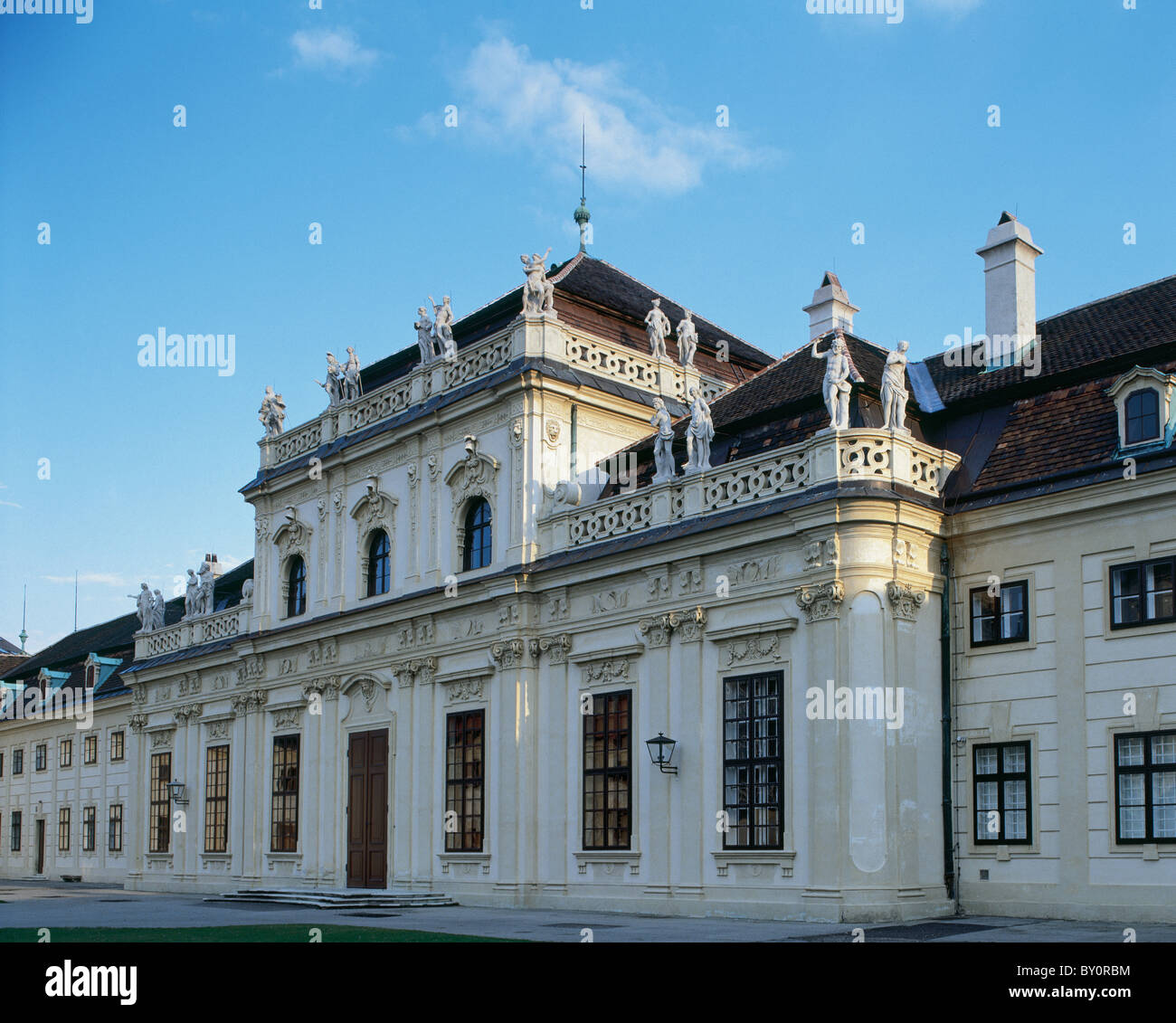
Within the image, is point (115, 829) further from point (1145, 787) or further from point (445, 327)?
point (1145, 787)

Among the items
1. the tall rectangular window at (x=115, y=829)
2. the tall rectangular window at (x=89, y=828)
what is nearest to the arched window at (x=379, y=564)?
the tall rectangular window at (x=115, y=829)

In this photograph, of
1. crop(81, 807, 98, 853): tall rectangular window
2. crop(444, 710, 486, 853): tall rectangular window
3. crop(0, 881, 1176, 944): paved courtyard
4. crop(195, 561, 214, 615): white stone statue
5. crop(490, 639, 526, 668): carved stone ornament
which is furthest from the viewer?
crop(81, 807, 98, 853): tall rectangular window

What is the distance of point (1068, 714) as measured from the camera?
21.6 meters

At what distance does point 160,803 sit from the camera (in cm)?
4191

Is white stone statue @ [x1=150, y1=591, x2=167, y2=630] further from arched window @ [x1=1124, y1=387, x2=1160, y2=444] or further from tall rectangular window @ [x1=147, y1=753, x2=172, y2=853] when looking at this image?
arched window @ [x1=1124, y1=387, x2=1160, y2=444]

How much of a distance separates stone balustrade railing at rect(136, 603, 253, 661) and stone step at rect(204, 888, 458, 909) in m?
11.2

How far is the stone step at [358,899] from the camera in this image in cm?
2723

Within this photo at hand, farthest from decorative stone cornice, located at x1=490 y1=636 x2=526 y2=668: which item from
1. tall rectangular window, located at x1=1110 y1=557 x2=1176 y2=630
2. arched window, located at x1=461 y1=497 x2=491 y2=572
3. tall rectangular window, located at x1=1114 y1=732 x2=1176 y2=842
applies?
tall rectangular window, located at x1=1114 y1=732 x2=1176 y2=842

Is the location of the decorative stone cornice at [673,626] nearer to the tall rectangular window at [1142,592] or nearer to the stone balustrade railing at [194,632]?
the tall rectangular window at [1142,592]

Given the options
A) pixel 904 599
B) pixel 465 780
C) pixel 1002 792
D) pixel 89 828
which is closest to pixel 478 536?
pixel 465 780

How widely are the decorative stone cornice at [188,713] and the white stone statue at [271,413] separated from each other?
8.19 metres

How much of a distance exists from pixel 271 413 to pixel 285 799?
421 inches

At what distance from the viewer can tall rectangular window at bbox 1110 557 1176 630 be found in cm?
2080
